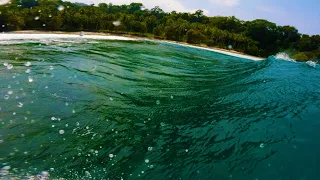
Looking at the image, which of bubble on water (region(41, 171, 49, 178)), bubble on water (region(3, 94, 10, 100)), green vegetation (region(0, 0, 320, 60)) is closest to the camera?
bubble on water (region(41, 171, 49, 178))

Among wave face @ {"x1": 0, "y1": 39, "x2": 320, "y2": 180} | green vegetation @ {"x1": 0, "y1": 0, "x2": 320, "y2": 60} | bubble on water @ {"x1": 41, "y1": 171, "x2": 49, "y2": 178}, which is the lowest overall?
bubble on water @ {"x1": 41, "y1": 171, "x2": 49, "y2": 178}

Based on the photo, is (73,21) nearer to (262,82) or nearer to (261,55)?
(261,55)

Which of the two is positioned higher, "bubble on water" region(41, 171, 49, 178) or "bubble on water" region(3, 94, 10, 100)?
"bubble on water" region(3, 94, 10, 100)

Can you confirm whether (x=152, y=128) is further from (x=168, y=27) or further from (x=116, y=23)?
(x=116, y=23)

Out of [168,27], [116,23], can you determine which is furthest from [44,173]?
[116,23]

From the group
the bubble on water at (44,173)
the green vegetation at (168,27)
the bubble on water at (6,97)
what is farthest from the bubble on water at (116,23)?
the bubble on water at (44,173)

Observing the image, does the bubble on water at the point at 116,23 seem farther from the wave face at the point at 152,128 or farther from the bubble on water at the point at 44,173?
the bubble on water at the point at 44,173

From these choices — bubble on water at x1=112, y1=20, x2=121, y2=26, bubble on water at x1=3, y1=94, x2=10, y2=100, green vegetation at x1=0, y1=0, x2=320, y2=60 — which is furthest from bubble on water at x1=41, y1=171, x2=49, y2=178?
bubble on water at x1=112, y1=20, x2=121, y2=26

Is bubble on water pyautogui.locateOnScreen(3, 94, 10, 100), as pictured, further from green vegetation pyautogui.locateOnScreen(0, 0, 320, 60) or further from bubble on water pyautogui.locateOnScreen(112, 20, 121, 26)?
bubble on water pyautogui.locateOnScreen(112, 20, 121, 26)
